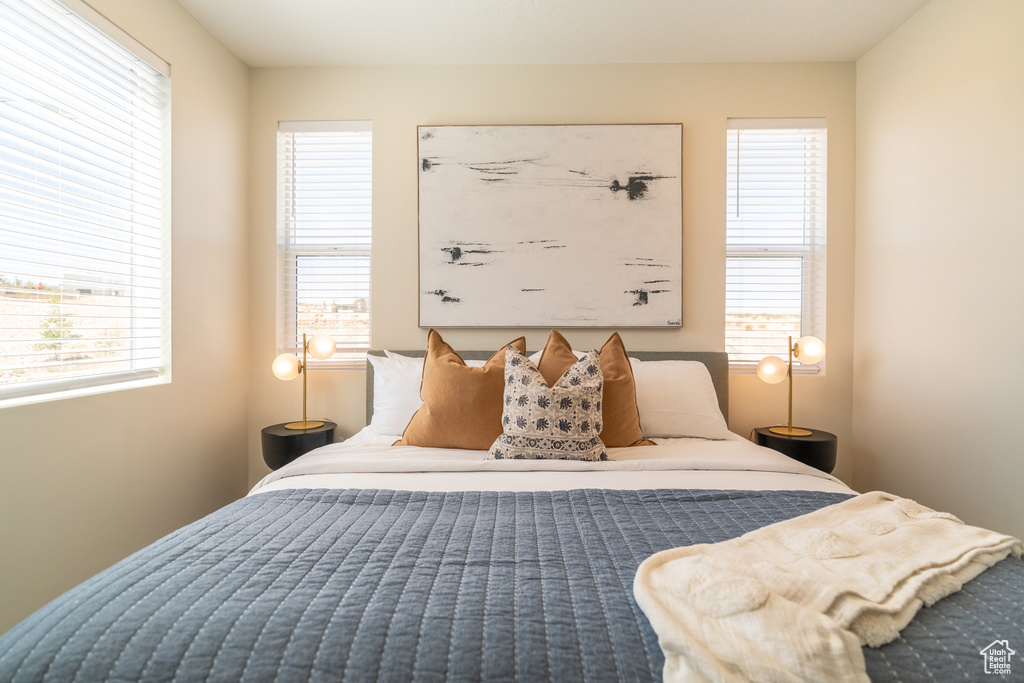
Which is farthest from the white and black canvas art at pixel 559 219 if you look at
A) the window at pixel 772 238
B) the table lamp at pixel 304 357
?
the table lamp at pixel 304 357

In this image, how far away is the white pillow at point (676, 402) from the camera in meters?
2.46

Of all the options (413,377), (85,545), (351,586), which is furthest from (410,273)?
(351,586)

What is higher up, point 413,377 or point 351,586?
point 413,377

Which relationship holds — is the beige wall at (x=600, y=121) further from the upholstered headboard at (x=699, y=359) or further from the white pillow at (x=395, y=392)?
the white pillow at (x=395, y=392)

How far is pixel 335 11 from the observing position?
2455 mm

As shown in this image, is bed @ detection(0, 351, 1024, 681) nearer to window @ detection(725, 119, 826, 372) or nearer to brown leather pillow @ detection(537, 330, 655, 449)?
brown leather pillow @ detection(537, 330, 655, 449)

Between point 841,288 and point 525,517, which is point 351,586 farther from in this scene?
point 841,288

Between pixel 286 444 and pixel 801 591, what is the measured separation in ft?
7.65

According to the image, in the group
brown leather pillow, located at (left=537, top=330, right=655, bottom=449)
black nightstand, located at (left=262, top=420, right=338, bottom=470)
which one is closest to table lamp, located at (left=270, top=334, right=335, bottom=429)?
black nightstand, located at (left=262, top=420, right=338, bottom=470)

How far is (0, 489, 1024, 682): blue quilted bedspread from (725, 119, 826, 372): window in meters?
1.97

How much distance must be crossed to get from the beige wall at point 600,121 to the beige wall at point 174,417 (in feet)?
0.68

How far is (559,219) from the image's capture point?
114 inches

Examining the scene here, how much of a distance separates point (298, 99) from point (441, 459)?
2.28 meters

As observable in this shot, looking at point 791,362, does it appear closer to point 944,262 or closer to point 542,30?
point 944,262
